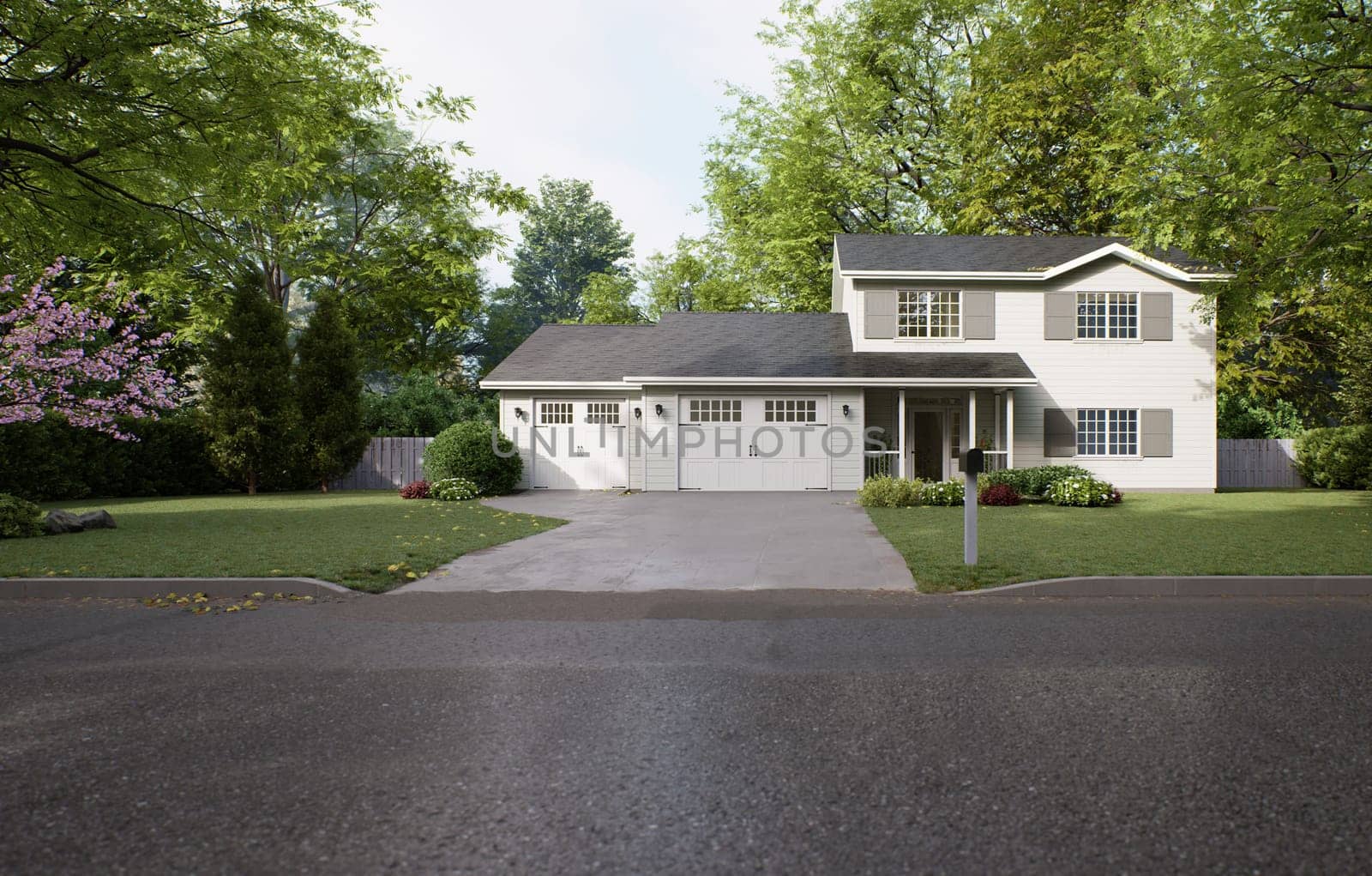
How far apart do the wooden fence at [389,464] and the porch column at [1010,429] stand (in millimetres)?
15159

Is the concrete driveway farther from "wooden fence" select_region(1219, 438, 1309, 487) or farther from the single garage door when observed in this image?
"wooden fence" select_region(1219, 438, 1309, 487)

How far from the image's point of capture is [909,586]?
25.5 feet

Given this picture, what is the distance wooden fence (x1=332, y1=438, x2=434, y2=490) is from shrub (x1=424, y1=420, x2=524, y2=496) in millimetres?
4122

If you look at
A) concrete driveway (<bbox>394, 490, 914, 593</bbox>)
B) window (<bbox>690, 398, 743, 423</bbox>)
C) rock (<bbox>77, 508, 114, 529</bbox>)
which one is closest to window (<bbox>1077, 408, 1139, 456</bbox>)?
concrete driveway (<bbox>394, 490, 914, 593</bbox>)

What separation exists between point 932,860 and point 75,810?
10.1ft

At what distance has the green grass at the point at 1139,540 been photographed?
806cm

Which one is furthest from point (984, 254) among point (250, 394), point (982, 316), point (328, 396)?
point (250, 394)

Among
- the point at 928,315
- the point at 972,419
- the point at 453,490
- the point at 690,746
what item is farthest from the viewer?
the point at 928,315

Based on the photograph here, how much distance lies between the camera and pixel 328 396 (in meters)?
20.9

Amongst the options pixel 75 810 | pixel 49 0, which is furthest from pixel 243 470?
pixel 75 810

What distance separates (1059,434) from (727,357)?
27.4ft

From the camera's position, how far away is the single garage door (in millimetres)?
19844

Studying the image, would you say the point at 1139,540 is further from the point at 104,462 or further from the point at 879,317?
the point at 104,462

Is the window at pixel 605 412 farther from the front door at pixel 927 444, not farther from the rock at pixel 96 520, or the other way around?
the rock at pixel 96 520
